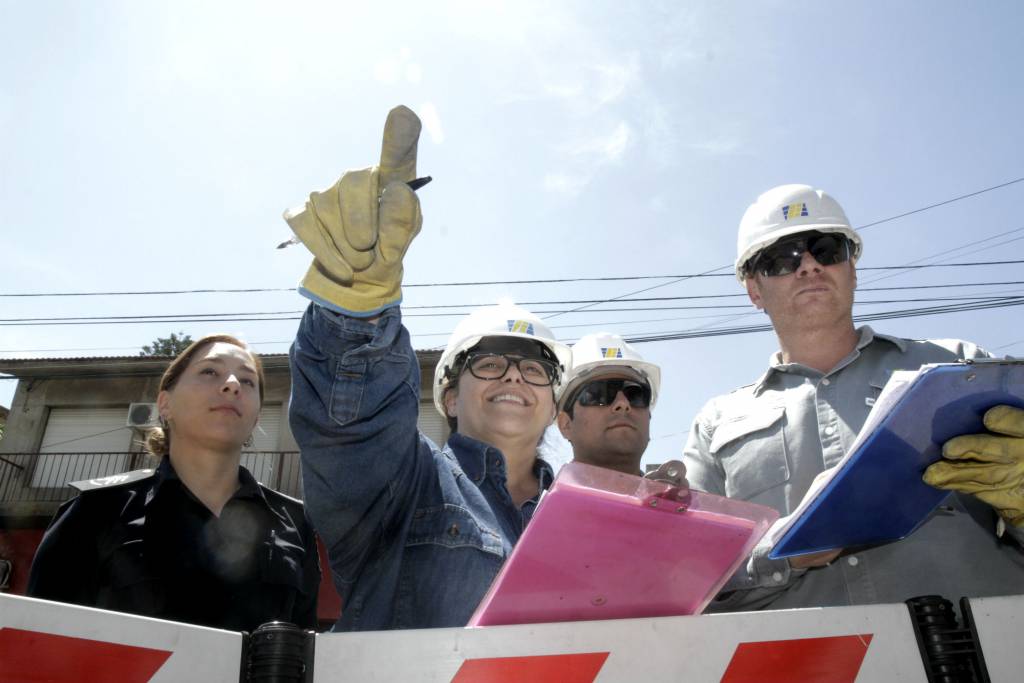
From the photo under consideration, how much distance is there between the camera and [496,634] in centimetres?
128

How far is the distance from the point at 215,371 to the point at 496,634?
2073mm

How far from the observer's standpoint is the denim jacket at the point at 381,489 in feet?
5.84

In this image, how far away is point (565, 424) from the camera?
13.3 feet

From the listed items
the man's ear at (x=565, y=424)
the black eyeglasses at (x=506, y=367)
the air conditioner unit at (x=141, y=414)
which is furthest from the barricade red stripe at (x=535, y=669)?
the air conditioner unit at (x=141, y=414)

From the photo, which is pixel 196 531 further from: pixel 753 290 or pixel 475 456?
pixel 753 290

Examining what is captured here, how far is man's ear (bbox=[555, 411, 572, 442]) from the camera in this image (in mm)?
4024

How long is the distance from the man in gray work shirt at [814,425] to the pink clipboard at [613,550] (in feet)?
2.12

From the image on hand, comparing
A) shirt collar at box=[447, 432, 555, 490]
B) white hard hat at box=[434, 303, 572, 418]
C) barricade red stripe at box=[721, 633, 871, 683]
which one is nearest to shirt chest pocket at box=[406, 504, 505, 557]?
shirt collar at box=[447, 432, 555, 490]

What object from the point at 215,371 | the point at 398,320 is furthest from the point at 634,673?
the point at 215,371

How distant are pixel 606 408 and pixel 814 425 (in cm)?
123

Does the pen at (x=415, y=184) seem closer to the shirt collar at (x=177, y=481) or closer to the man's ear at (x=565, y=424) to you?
the shirt collar at (x=177, y=481)

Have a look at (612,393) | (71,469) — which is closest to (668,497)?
(612,393)

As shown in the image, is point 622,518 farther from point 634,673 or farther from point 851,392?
point 851,392

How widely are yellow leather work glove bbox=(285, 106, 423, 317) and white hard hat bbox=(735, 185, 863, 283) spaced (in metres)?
1.83
